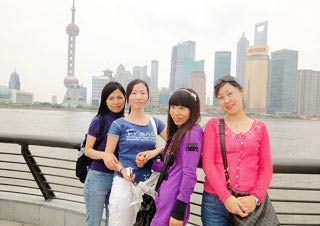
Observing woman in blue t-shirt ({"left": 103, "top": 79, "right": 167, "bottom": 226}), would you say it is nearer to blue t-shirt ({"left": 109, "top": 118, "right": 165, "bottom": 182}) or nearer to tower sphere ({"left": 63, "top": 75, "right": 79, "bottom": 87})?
blue t-shirt ({"left": 109, "top": 118, "right": 165, "bottom": 182})

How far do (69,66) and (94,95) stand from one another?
45.3m

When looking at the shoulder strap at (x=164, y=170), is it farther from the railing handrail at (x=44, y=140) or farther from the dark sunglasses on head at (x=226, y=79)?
the railing handrail at (x=44, y=140)

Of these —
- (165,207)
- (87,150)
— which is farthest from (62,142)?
(165,207)

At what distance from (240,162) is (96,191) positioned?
936 mm

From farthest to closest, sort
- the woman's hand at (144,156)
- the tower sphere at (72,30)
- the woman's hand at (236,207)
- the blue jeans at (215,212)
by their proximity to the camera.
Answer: the tower sphere at (72,30) < the woman's hand at (144,156) < the blue jeans at (215,212) < the woman's hand at (236,207)

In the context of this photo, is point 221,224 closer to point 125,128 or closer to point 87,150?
point 125,128

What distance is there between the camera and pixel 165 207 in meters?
1.67

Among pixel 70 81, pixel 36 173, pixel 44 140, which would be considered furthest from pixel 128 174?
pixel 70 81

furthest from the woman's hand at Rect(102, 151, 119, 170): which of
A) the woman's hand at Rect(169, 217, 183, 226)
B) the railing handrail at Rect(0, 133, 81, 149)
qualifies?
the railing handrail at Rect(0, 133, 81, 149)

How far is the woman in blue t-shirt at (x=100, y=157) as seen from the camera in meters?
2.10

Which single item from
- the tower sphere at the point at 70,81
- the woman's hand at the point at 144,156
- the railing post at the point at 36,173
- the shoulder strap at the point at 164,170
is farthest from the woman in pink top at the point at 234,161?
the tower sphere at the point at 70,81

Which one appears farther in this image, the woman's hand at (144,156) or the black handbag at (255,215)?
the woman's hand at (144,156)

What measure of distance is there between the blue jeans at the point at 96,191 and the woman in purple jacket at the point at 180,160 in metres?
0.47

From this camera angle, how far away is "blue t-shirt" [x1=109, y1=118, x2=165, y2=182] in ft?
6.40
